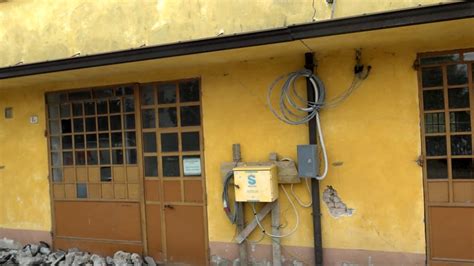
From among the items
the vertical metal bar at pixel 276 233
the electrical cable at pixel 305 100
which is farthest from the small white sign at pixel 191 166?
the electrical cable at pixel 305 100

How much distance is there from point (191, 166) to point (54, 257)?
289cm

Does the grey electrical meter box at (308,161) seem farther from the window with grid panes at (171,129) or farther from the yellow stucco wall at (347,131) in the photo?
the window with grid panes at (171,129)

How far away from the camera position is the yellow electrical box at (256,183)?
5.30 meters

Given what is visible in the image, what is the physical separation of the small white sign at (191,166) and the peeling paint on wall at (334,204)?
1.89 m

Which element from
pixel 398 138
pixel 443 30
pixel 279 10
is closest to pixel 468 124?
pixel 398 138

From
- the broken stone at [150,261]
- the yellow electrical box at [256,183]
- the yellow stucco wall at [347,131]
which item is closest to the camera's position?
the yellow stucco wall at [347,131]

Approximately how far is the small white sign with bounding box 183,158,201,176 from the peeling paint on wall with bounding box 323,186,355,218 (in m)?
1.89

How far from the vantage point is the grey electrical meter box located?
5160 mm

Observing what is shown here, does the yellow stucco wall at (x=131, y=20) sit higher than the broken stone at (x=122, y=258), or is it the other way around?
the yellow stucco wall at (x=131, y=20)

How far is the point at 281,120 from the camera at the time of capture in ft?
18.3

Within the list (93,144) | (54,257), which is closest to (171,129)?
(93,144)

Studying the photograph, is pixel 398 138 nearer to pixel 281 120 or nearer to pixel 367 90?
pixel 367 90

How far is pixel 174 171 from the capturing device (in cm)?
Result: 626

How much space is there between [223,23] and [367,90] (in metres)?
2.00
